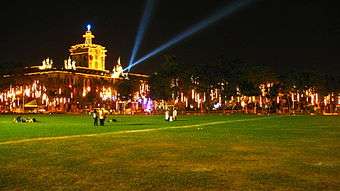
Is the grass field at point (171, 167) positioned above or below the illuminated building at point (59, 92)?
below

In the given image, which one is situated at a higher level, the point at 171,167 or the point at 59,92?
the point at 59,92

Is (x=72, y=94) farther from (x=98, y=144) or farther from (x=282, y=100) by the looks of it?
(x=98, y=144)

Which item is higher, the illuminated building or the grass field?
the illuminated building

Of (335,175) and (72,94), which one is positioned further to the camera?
(72,94)

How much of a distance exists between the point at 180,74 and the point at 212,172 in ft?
342

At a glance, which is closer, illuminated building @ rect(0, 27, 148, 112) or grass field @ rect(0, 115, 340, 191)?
grass field @ rect(0, 115, 340, 191)

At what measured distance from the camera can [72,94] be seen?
16588 cm

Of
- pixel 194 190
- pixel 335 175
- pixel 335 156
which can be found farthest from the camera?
pixel 335 156

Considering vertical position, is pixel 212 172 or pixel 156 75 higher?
pixel 156 75

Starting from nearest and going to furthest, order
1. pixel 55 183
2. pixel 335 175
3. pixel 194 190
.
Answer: pixel 194 190
pixel 55 183
pixel 335 175

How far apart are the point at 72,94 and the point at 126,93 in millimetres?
17704

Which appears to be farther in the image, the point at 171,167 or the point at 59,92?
the point at 59,92

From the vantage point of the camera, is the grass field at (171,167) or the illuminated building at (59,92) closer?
the grass field at (171,167)

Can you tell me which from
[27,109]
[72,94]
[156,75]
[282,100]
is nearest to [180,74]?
[156,75]
